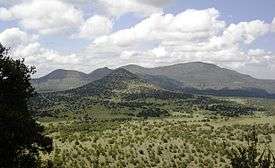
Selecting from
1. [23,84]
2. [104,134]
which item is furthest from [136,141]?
[23,84]

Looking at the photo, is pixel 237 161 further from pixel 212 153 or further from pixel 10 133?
pixel 212 153

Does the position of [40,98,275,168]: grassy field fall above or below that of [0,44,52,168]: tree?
below

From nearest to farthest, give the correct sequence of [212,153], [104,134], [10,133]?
[10,133], [212,153], [104,134]

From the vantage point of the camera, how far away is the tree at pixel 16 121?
2712 cm

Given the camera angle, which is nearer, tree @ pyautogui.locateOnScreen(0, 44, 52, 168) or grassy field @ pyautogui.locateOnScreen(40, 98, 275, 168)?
tree @ pyautogui.locateOnScreen(0, 44, 52, 168)

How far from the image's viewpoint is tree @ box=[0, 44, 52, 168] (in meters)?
27.1

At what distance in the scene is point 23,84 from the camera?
30078mm

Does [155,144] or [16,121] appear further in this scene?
[155,144]

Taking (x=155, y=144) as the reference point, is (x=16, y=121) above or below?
above


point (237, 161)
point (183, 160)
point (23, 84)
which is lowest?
point (183, 160)

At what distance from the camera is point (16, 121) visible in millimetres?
27219

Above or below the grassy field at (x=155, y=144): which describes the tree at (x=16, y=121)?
above

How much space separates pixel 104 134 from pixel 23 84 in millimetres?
38840

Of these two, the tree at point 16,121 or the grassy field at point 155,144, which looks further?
the grassy field at point 155,144
